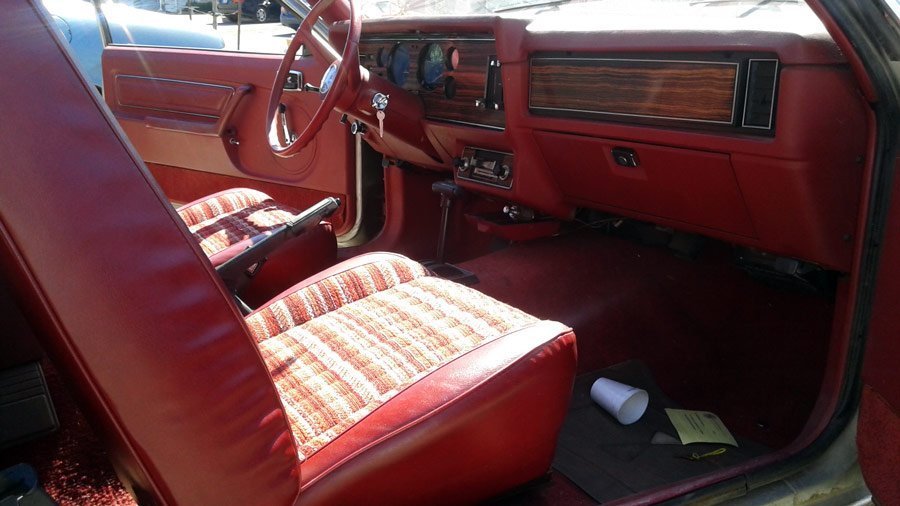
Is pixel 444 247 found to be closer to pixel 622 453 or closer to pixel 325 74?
pixel 325 74

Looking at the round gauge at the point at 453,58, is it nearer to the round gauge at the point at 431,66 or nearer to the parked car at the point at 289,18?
the round gauge at the point at 431,66

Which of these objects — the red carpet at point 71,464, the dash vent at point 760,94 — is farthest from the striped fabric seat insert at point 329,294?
the dash vent at point 760,94

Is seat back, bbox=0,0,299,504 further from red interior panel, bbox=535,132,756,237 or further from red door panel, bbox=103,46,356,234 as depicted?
red door panel, bbox=103,46,356,234

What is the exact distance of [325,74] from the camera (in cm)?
215

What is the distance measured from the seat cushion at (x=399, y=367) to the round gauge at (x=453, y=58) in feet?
2.72

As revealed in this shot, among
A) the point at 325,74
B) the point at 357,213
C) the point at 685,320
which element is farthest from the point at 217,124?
the point at 685,320

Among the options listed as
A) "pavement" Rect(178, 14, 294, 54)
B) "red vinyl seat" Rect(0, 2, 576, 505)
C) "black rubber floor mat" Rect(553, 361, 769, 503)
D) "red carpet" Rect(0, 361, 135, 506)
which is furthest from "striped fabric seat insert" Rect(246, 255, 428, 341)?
"pavement" Rect(178, 14, 294, 54)

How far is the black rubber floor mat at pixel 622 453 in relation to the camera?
5.43 feet

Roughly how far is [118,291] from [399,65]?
71.1 inches

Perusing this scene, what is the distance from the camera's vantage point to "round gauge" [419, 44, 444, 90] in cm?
232

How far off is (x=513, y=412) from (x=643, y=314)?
4.13ft

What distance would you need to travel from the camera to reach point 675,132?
1.72 m

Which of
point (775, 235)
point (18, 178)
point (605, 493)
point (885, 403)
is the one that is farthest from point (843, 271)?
point (18, 178)

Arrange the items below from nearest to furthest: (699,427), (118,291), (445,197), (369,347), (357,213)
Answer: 1. (118,291)
2. (369,347)
3. (699,427)
4. (445,197)
5. (357,213)
